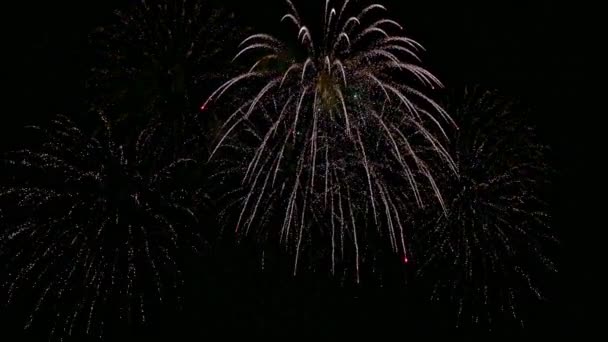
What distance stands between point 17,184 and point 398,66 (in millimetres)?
9537

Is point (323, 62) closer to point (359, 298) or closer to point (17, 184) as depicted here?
point (17, 184)

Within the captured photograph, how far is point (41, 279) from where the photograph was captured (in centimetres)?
1471

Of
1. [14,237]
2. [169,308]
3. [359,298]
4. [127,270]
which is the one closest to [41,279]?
[14,237]

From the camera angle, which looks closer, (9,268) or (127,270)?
(127,270)

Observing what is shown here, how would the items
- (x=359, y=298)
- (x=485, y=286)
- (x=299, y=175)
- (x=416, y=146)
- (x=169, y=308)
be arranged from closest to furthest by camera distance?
1. (x=299, y=175)
2. (x=416, y=146)
3. (x=485, y=286)
4. (x=169, y=308)
5. (x=359, y=298)

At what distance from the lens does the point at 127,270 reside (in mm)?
14094

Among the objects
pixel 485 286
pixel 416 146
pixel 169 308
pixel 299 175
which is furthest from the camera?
pixel 169 308

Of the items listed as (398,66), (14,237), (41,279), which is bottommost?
(41,279)

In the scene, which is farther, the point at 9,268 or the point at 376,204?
the point at 9,268

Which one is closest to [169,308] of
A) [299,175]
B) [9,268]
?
[9,268]

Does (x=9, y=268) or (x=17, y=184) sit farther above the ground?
(x=17, y=184)

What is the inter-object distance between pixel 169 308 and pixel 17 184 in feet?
19.3

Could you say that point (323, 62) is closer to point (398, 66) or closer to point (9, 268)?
point (398, 66)

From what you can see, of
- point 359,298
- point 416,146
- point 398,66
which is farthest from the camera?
point 359,298
